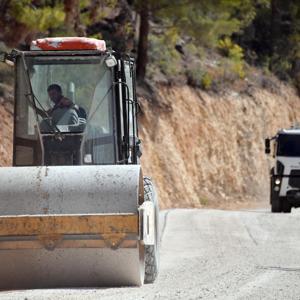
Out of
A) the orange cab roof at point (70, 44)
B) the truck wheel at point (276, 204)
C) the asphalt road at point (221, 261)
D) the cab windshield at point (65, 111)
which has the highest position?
the orange cab roof at point (70, 44)

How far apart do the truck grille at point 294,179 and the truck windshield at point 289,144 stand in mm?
582

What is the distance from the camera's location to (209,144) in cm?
4175

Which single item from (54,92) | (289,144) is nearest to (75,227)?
(54,92)

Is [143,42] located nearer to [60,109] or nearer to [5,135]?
[5,135]

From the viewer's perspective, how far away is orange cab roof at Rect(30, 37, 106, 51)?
12.4m

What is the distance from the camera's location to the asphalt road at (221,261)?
10102 millimetres

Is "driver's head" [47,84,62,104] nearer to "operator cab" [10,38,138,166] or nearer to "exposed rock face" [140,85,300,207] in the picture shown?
"operator cab" [10,38,138,166]

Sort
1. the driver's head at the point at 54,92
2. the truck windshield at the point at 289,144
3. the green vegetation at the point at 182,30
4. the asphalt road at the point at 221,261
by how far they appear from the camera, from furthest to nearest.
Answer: the truck windshield at the point at 289,144, the green vegetation at the point at 182,30, the driver's head at the point at 54,92, the asphalt road at the point at 221,261

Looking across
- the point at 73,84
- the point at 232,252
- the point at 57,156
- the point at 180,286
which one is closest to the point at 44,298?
the point at 180,286

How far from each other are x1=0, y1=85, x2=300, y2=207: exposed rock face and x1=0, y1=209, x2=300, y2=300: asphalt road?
12503 mm

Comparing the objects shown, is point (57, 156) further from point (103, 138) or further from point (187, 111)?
→ point (187, 111)

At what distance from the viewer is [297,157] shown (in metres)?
29.0

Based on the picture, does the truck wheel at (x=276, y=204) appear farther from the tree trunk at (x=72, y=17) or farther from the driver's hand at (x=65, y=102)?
the driver's hand at (x=65, y=102)

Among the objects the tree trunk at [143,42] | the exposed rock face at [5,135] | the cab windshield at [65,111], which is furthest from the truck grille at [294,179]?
the cab windshield at [65,111]
